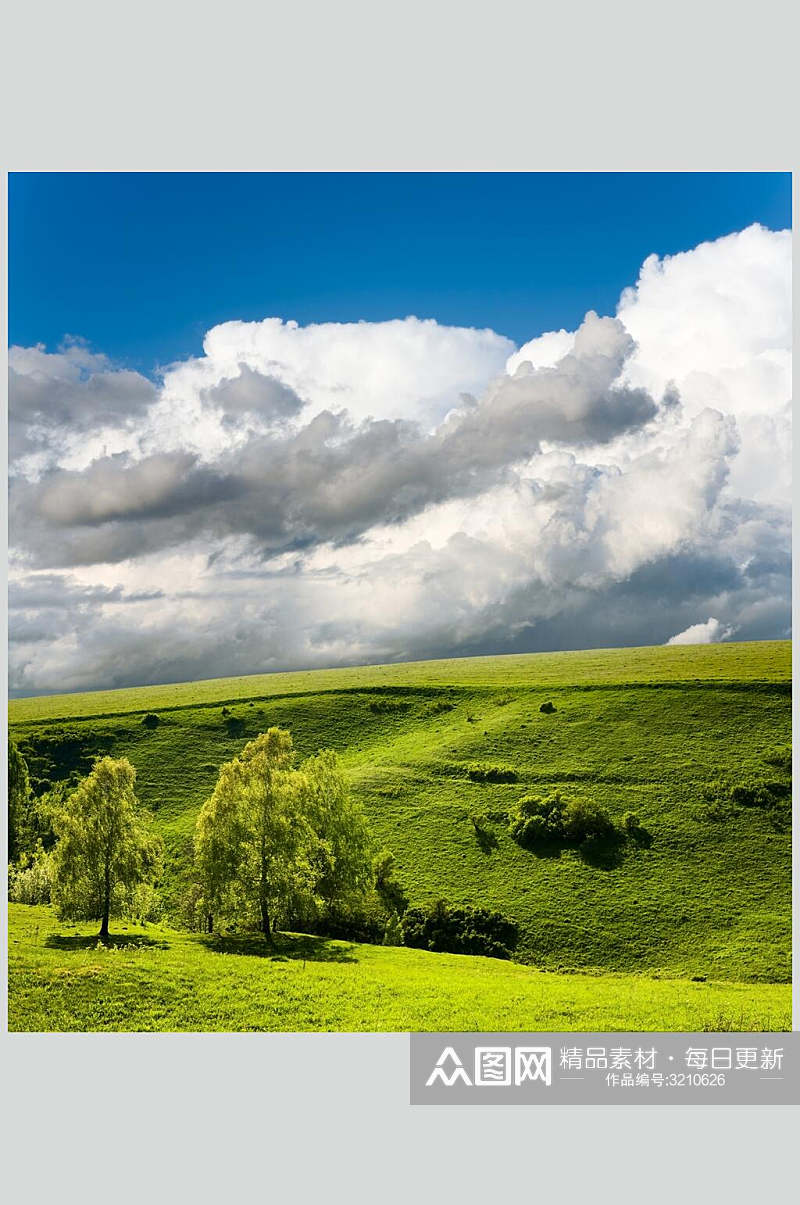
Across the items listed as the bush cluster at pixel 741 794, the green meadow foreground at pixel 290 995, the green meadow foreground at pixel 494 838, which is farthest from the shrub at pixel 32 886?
the bush cluster at pixel 741 794

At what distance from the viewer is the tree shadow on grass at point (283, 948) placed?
78.5ft

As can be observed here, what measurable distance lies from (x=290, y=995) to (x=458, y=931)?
11.1m

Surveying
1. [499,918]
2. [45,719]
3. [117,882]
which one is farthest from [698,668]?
[45,719]

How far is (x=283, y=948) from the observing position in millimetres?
24609

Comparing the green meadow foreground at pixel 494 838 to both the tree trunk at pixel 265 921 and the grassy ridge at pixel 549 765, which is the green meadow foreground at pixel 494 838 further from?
the tree trunk at pixel 265 921

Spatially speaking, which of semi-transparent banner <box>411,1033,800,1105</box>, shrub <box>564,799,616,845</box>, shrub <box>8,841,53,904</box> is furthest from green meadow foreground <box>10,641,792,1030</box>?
shrub <box>8,841,53,904</box>

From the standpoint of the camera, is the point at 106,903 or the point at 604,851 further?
the point at 604,851

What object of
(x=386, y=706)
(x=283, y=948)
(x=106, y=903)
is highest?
(x=386, y=706)

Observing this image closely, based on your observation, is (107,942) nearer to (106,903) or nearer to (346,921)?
(106,903)

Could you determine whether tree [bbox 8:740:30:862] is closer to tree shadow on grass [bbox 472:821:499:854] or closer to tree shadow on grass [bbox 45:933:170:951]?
tree shadow on grass [bbox 45:933:170:951]

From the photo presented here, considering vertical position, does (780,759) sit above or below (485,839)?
above

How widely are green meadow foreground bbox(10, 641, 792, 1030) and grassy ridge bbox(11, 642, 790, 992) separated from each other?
0.11 meters

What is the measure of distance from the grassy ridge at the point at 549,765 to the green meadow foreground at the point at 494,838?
0.11 meters

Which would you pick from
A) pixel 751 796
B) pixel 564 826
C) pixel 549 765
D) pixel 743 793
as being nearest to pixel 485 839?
pixel 564 826
